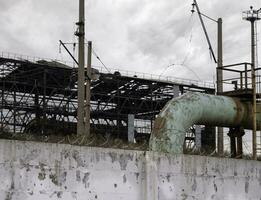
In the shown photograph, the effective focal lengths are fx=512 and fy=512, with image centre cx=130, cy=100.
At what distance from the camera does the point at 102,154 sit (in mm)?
9336

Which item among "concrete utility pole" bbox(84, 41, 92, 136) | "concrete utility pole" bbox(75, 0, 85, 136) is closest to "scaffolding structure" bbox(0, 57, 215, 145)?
"concrete utility pole" bbox(84, 41, 92, 136)

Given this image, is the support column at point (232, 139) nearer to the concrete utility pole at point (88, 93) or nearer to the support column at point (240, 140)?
the support column at point (240, 140)

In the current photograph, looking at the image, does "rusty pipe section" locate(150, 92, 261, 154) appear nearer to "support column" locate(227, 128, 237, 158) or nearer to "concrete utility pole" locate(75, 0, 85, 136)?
"support column" locate(227, 128, 237, 158)

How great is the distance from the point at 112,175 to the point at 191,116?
336 centimetres

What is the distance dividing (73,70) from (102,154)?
31.7 metres

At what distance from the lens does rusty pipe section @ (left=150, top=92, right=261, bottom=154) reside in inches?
449

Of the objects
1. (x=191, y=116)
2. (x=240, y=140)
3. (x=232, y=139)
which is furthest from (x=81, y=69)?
(x=191, y=116)

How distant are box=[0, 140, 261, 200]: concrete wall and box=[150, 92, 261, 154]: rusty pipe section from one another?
0.96 metres

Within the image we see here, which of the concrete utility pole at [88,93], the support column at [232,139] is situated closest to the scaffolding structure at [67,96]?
the concrete utility pole at [88,93]

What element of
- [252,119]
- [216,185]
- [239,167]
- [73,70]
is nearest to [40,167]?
[216,185]

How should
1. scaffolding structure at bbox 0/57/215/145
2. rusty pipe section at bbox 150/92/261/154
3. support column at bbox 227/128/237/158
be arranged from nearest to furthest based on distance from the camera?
rusty pipe section at bbox 150/92/261/154, support column at bbox 227/128/237/158, scaffolding structure at bbox 0/57/215/145

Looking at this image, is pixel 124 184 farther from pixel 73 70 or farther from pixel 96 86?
pixel 96 86

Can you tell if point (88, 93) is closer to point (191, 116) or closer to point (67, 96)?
point (191, 116)

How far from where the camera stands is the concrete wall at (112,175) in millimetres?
8383
